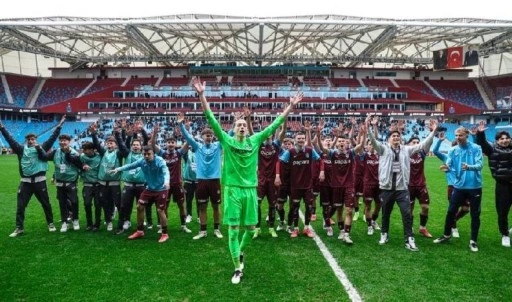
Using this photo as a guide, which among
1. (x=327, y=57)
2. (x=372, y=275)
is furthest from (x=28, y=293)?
(x=327, y=57)

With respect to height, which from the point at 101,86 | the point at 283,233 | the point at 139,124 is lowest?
the point at 283,233

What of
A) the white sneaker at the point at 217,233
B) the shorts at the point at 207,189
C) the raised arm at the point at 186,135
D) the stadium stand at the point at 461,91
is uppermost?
the stadium stand at the point at 461,91

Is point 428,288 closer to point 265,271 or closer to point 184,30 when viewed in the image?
point 265,271

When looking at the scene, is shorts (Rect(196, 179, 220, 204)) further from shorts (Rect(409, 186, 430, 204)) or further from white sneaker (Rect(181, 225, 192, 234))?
shorts (Rect(409, 186, 430, 204))

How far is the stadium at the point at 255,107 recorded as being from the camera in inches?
203

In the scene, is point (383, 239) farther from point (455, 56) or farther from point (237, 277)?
point (455, 56)

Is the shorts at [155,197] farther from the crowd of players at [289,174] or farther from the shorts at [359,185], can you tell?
the shorts at [359,185]

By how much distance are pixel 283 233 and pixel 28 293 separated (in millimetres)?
4516

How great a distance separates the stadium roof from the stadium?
0.65 feet

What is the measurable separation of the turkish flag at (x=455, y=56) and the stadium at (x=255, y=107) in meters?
0.22

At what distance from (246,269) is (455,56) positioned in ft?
134

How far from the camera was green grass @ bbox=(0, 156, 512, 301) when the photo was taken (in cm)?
477

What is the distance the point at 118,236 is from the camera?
765 cm

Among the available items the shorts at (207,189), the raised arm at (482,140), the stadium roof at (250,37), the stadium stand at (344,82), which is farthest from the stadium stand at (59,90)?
the raised arm at (482,140)
